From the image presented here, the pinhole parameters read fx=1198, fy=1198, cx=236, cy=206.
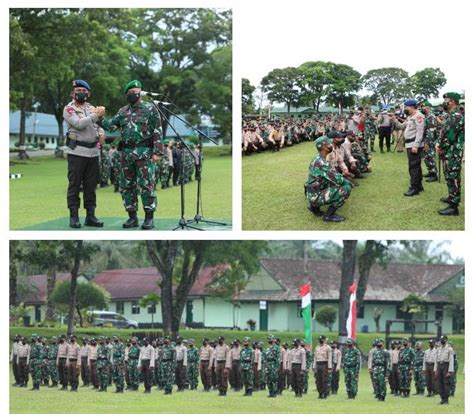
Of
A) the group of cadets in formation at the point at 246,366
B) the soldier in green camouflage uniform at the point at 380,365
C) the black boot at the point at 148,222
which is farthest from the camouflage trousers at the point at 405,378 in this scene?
the black boot at the point at 148,222

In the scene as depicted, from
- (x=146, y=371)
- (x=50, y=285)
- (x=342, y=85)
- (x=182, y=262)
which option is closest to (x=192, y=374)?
(x=146, y=371)

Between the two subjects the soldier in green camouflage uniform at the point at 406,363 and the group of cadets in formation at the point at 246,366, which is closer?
the group of cadets in formation at the point at 246,366

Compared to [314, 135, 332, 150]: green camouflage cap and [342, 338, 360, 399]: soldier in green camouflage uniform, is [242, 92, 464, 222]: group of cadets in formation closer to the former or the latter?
[314, 135, 332, 150]: green camouflage cap

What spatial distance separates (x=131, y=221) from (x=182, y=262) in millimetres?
930

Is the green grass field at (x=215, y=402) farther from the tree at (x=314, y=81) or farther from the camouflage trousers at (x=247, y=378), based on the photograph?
the tree at (x=314, y=81)

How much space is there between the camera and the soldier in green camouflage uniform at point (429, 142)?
13.1 meters

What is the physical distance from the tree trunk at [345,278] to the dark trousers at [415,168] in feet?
3.43

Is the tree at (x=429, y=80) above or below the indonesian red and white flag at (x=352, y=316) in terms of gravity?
above

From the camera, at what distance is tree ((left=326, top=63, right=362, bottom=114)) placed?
13094 mm

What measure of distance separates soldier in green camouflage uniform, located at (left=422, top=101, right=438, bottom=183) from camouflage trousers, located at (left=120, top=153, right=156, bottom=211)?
9.80 ft

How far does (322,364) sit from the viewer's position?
1386 centimetres

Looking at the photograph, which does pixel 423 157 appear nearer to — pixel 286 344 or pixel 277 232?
pixel 277 232

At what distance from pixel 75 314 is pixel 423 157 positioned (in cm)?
437

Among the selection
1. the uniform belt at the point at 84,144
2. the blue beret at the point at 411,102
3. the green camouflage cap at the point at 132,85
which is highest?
the green camouflage cap at the point at 132,85
